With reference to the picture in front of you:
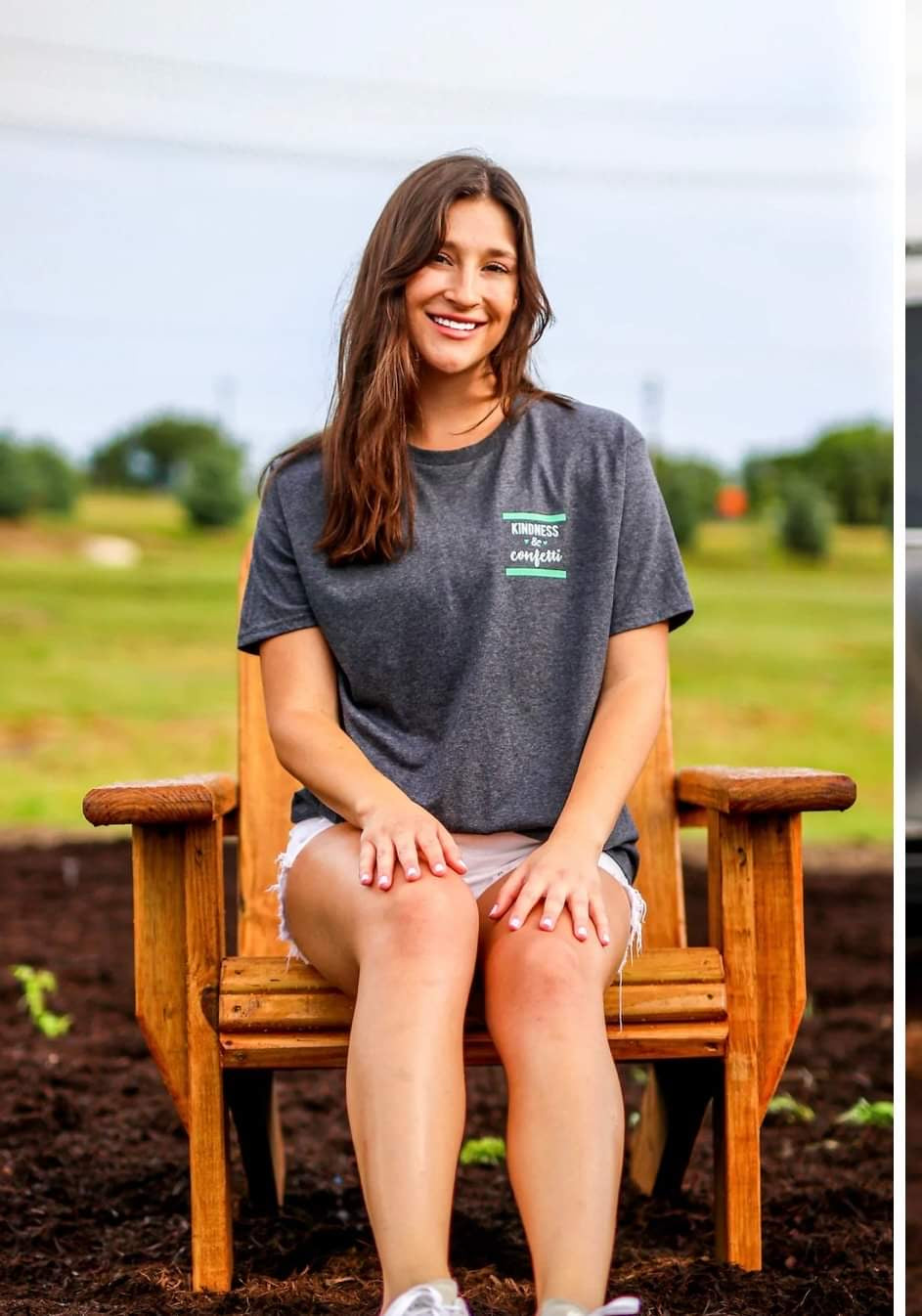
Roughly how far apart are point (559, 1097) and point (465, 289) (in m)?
0.98


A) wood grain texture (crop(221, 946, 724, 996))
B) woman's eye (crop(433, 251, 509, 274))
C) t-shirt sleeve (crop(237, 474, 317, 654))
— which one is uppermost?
woman's eye (crop(433, 251, 509, 274))

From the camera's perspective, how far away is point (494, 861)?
1782 mm

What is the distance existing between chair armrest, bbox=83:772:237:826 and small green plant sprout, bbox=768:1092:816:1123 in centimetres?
139

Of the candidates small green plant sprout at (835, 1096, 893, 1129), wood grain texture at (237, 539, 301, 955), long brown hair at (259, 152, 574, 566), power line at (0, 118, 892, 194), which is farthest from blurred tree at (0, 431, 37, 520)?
small green plant sprout at (835, 1096, 893, 1129)

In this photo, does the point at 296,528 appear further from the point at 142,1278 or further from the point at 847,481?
the point at 847,481

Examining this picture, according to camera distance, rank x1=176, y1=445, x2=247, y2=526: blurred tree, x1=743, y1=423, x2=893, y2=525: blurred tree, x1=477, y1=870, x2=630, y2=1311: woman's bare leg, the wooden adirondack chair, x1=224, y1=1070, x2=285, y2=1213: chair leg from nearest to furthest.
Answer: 1. x1=477, y1=870, x2=630, y2=1311: woman's bare leg
2. the wooden adirondack chair
3. x1=224, y1=1070, x2=285, y2=1213: chair leg
4. x1=176, y1=445, x2=247, y2=526: blurred tree
5. x1=743, y1=423, x2=893, y2=525: blurred tree

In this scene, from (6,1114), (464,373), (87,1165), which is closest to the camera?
(464,373)

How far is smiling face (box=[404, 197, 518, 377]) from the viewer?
1858 mm

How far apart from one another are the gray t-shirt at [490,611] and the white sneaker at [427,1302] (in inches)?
23.5

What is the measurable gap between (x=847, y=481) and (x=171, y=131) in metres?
3.16

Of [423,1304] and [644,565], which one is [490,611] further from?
[423,1304]

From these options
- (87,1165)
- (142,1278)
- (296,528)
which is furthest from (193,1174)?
(296,528)

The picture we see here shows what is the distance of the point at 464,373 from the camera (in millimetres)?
1966

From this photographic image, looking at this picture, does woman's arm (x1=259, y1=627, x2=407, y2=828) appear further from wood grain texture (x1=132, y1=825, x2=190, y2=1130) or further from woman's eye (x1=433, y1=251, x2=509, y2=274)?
woman's eye (x1=433, y1=251, x2=509, y2=274)
